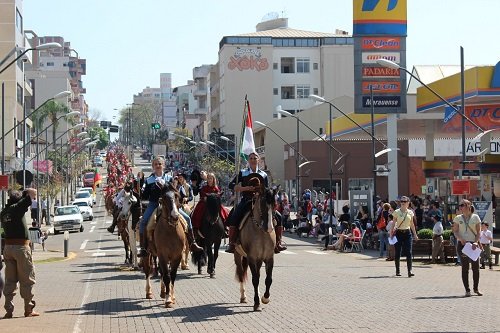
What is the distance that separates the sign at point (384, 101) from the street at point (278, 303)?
22.1 m

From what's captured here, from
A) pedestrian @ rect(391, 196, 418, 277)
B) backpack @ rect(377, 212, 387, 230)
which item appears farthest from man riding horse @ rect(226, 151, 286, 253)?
backpack @ rect(377, 212, 387, 230)

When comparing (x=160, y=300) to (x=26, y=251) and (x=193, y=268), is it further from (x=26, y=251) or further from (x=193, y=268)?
(x=193, y=268)

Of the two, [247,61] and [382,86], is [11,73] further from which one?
[247,61]

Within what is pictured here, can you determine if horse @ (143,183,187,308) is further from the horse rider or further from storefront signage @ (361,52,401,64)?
storefront signage @ (361,52,401,64)

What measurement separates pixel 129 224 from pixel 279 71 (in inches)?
3841

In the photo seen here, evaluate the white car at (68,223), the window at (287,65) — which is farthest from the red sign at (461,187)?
the window at (287,65)

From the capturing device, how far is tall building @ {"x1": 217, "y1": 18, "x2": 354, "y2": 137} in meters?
121

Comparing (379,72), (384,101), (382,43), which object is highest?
(382,43)

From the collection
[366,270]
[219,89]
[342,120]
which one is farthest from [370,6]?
[219,89]

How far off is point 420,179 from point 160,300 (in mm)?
62724

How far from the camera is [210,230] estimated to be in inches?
912

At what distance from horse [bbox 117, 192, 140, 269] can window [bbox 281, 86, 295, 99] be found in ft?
310

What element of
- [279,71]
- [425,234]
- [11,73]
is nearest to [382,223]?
[425,234]

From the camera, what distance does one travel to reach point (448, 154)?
236 ft
